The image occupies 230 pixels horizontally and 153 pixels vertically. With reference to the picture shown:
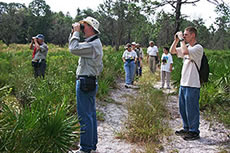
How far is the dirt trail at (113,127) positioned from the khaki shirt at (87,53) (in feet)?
4.47

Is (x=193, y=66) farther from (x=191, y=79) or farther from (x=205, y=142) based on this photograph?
(x=205, y=142)

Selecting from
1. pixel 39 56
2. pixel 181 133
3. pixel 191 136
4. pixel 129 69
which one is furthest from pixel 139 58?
pixel 191 136

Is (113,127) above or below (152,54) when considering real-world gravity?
below

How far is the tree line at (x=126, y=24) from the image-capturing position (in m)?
15.0

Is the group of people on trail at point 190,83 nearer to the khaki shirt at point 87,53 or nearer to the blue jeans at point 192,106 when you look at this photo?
the blue jeans at point 192,106

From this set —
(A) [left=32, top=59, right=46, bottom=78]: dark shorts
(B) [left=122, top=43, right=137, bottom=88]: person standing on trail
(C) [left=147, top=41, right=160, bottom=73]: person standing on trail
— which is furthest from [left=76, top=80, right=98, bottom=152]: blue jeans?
(C) [left=147, top=41, right=160, bottom=73]: person standing on trail

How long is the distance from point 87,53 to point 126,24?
35.8 m

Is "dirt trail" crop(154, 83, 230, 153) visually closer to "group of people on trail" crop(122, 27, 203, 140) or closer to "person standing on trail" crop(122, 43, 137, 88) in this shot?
"group of people on trail" crop(122, 27, 203, 140)

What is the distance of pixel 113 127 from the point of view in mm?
5117

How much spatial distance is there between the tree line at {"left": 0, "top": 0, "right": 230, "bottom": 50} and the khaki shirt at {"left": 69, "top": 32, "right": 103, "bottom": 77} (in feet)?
39.1

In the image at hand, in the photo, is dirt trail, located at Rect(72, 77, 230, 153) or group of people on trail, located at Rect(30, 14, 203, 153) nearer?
group of people on trail, located at Rect(30, 14, 203, 153)

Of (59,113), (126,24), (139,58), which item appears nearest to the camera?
(59,113)

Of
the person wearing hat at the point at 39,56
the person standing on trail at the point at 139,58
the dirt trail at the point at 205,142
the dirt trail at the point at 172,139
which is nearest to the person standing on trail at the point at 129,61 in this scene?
the person standing on trail at the point at 139,58

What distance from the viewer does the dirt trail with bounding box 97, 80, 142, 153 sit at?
4.05m
